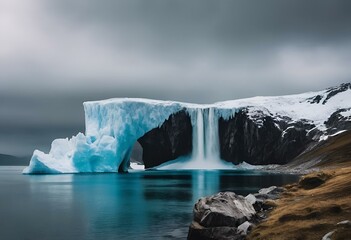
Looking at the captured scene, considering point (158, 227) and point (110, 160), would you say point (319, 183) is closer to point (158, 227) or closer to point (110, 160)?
point (158, 227)

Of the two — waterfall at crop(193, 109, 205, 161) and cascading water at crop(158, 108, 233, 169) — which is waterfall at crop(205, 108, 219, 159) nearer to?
cascading water at crop(158, 108, 233, 169)

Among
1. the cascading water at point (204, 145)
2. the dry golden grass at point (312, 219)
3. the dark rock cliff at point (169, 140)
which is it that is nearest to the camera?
the dry golden grass at point (312, 219)

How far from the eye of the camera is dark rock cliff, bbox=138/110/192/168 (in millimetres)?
176500

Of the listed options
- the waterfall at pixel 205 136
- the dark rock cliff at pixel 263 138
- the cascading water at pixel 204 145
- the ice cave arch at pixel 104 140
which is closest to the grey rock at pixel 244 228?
the ice cave arch at pixel 104 140

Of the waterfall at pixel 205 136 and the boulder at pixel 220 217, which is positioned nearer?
the boulder at pixel 220 217

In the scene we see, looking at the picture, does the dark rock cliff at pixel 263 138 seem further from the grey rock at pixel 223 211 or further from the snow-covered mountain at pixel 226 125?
the grey rock at pixel 223 211

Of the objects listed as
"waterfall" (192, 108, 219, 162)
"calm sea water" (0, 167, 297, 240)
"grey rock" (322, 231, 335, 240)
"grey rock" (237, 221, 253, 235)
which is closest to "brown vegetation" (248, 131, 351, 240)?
"grey rock" (322, 231, 335, 240)

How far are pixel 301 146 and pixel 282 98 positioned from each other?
→ 34.3 m

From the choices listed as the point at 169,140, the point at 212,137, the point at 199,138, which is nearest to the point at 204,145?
the point at 199,138

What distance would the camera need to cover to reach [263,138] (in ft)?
579

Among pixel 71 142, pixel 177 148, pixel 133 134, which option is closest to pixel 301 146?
pixel 177 148

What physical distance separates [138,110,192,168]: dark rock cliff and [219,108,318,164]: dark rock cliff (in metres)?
16.2

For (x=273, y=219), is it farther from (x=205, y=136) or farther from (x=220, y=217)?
(x=205, y=136)

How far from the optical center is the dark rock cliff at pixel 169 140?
17650cm
